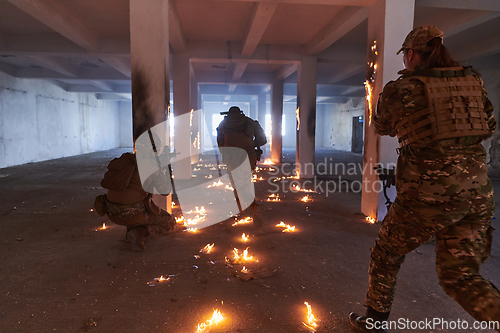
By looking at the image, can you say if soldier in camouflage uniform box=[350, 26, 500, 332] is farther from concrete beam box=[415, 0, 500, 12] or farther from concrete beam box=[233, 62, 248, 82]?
concrete beam box=[233, 62, 248, 82]

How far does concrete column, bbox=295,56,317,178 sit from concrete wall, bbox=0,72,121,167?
1093cm

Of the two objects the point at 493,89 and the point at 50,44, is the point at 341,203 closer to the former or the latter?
the point at 493,89

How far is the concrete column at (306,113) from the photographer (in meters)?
9.02

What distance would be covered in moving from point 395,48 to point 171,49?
6.37m

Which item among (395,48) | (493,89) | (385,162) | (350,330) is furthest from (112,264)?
(493,89)

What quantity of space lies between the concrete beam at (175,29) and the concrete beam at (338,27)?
3461 mm

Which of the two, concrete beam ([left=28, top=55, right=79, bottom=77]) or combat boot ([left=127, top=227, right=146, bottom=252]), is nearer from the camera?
combat boot ([left=127, top=227, right=146, bottom=252])

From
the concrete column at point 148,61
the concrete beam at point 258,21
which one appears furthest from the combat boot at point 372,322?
the concrete beam at point 258,21

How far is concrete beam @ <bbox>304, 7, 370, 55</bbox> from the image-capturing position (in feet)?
18.5

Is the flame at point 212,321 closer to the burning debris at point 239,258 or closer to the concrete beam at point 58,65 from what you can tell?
the burning debris at point 239,258

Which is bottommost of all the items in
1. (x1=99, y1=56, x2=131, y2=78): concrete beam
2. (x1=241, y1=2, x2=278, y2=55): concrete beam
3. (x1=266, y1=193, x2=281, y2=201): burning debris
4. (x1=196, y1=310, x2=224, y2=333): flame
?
(x1=196, y1=310, x2=224, y2=333): flame

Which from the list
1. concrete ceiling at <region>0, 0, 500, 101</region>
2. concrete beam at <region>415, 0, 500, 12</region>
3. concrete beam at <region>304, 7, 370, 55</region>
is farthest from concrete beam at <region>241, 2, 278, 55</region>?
concrete beam at <region>415, 0, 500, 12</region>

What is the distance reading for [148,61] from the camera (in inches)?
175

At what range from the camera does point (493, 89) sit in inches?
380
